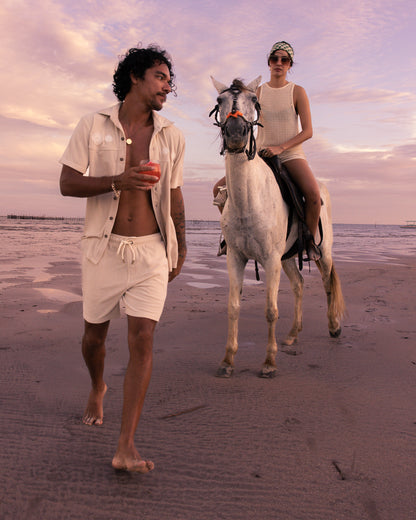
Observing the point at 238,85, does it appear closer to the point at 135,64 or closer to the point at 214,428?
the point at 135,64

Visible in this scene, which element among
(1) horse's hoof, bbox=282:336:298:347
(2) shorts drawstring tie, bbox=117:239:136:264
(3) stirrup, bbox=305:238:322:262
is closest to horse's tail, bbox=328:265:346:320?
(1) horse's hoof, bbox=282:336:298:347

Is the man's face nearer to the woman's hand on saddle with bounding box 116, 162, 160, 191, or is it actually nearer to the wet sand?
the woman's hand on saddle with bounding box 116, 162, 160, 191

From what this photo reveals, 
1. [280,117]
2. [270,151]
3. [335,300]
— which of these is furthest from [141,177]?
[335,300]

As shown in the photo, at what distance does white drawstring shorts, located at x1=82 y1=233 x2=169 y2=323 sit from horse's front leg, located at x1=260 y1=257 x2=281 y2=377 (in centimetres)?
200

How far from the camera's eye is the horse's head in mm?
4035

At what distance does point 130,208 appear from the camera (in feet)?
9.58

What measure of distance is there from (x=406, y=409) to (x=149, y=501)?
2385 millimetres

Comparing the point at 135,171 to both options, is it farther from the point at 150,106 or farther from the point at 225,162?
the point at 225,162

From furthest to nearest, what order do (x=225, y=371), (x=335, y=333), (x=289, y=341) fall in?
(x=335, y=333), (x=289, y=341), (x=225, y=371)

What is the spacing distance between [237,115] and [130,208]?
173cm

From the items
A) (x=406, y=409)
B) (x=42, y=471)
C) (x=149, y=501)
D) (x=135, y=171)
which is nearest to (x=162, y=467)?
(x=149, y=501)

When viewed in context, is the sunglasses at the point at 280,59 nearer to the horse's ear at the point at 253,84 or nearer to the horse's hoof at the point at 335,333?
the horse's ear at the point at 253,84

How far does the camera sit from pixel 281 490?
241 cm

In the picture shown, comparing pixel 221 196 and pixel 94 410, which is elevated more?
pixel 221 196
